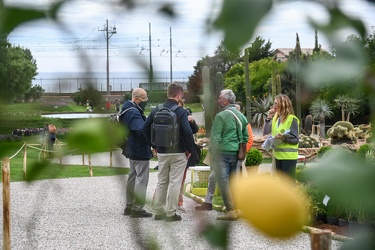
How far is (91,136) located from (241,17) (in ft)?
0.32

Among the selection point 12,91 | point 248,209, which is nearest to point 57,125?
point 12,91

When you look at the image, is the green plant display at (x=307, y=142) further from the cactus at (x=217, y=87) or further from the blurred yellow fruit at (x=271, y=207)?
the blurred yellow fruit at (x=271, y=207)

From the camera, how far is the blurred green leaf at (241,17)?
242 mm

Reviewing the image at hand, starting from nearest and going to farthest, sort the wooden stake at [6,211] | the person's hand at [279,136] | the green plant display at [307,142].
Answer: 1. the wooden stake at [6,211]
2. the person's hand at [279,136]
3. the green plant display at [307,142]

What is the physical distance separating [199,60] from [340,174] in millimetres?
97

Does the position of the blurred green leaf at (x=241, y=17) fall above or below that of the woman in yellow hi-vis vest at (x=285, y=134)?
above

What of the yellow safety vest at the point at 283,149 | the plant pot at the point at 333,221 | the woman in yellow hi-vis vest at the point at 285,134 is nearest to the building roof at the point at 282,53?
the woman in yellow hi-vis vest at the point at 285,134

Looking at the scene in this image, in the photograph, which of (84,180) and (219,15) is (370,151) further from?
(84,180)

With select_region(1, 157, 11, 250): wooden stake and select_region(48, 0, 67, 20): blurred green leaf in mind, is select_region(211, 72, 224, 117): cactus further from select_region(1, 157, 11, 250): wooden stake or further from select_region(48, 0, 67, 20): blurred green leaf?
select_region(1, 157, 11, 250): wooden stake

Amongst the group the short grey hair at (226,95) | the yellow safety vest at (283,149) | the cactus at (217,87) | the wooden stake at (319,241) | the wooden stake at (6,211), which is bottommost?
the wooden stake at (6,211)

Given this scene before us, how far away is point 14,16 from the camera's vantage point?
0.30m

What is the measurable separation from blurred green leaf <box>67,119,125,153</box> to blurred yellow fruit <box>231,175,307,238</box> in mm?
73

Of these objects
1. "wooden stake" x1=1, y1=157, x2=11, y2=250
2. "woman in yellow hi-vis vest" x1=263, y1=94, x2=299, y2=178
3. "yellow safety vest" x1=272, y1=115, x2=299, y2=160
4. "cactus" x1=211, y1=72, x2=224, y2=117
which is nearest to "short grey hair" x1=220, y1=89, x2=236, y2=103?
"cactus" x1=211, y1=72, x2=224, y2=117

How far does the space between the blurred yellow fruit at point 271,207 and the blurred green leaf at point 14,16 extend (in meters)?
0.12
